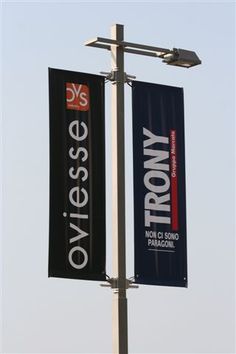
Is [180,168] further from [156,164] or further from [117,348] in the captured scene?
[117,348]

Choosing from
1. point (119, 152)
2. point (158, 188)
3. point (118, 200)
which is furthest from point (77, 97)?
point (158, 188)

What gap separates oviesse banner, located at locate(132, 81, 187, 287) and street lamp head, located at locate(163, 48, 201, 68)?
0.39 m

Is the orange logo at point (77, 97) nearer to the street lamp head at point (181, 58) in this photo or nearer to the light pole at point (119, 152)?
the light pole at point (119, 152)

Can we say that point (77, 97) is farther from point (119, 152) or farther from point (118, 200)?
point (118, 200)

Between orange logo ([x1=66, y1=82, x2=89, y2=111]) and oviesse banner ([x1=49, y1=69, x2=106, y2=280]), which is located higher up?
orange logo ([x1=66, y1=82, x2=89, y2=111])

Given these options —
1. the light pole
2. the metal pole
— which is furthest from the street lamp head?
the metal pole

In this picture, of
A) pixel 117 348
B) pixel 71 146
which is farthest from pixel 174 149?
pixel 117 348

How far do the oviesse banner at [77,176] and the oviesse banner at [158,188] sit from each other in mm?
560

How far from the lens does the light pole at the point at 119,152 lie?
19.7m

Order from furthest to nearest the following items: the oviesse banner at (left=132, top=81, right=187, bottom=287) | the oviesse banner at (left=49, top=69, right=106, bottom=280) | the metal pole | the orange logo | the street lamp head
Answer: the street lamp head < the oviesse banner at (left=132, top=81, right=187, bottom=287) < the orange logo < the metal pole < the oviesse banner at (left=49, top=69, right=106, bottom=280)

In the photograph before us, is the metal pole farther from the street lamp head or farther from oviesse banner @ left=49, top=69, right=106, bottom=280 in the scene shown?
the street lamp head

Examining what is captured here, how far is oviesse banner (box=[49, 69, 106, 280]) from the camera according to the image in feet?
64.2

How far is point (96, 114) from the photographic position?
66.3 ft

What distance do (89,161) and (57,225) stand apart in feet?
3.45
